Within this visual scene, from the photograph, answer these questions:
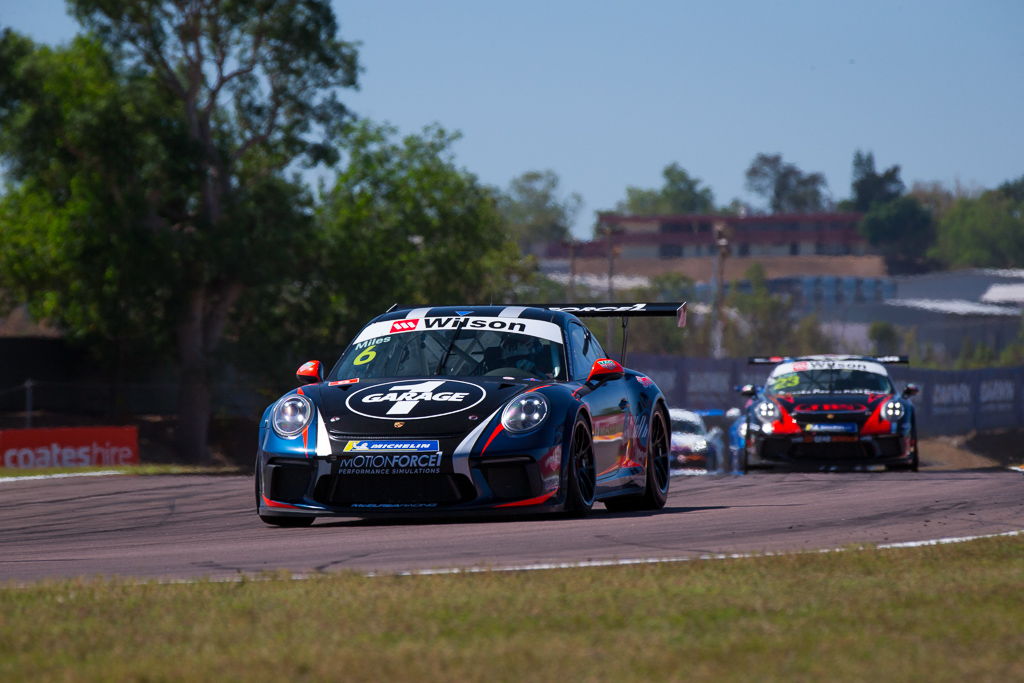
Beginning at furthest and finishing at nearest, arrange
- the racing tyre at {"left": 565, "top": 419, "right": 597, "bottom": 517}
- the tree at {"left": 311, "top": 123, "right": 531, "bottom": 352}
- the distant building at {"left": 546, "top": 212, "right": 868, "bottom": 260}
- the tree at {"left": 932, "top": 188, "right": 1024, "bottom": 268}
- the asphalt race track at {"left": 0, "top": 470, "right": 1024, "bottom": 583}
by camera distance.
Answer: the tree at {"left": 932, "top": 188, "right": 1024, "bottom": 268}, the distant building at {"left": 546, "top": 212, "right": 868, "bottom": 260}, the tree at {"left": 311, "top": 123, "right": 531, "bottom": 352}, the racing tyre at {"left": 565, "top": 419, "right": 597, "bottom": 517}, the asphalt race track at {"left": 0, "top": 470, "right": 1024, "bottom": 583}

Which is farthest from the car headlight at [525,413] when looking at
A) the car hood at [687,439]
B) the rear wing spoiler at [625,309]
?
the car hood at [687,439]

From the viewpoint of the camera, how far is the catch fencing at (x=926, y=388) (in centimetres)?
3731

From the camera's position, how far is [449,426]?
364 inches

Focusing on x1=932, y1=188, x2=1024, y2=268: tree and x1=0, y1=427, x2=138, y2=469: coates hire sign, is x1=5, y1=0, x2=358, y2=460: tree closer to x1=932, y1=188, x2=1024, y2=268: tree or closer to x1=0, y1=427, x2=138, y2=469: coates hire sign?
x1=0, y1=427, x2=138, y2=469: coates hire sign

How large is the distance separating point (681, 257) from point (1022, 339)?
62.3 m

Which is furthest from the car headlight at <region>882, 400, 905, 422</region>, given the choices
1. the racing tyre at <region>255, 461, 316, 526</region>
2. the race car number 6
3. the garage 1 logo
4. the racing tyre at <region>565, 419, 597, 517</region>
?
Answer: the racing tyre at <region>255, 461, 316, 526</region>

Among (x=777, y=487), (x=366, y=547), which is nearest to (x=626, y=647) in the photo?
(x=366, y=547)

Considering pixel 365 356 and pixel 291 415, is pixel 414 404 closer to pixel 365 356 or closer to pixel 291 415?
pixel 291 415

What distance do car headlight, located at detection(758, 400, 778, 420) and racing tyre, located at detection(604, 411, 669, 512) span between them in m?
6.81

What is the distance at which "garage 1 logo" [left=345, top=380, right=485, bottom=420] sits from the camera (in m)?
9.38

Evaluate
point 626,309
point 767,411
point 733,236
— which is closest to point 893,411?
point 767,411

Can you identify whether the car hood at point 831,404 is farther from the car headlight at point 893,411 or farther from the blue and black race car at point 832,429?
the car headlight at point 893,411

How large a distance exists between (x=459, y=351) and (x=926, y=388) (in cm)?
3214

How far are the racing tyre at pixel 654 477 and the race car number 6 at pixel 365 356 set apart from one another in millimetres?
2042
